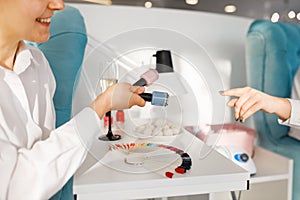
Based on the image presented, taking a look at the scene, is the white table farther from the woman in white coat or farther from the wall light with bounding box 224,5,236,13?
the wall light with bounding box 224,5,236,13

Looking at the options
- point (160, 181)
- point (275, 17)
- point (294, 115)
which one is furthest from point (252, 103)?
point (275, 17)

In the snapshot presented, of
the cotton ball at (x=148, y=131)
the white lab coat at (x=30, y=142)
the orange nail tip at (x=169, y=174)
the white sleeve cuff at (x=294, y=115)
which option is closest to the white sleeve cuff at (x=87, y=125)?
the white lab coat at (x=30, y=142)

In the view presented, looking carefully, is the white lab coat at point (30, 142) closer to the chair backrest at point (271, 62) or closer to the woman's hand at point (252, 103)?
the woman's hand at point (252, 103)

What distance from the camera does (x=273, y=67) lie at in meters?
1.42

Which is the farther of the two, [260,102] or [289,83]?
[289,83]

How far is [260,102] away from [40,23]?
0.50 metres

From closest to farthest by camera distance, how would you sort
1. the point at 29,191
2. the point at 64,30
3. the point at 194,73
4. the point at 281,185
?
the point at 29,191, the point at 194,73, the point at 64,30, the point at 281,185

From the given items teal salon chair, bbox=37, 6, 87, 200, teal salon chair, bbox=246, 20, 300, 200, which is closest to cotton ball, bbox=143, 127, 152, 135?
teal salon chair, bbox=37, 6, 87, 200

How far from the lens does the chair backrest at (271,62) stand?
Answer: 1423 millimetres

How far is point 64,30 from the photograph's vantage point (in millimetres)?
1021

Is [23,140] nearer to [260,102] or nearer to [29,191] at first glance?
[29,191]

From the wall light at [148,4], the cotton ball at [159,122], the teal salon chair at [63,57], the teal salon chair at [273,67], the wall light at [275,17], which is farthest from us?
the wall light at [275,17]

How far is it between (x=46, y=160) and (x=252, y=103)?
1.46 ft

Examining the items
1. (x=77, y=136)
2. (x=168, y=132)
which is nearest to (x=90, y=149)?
(x=77, y=136)
